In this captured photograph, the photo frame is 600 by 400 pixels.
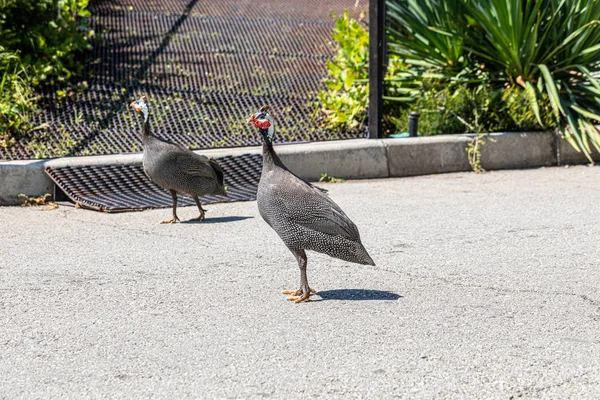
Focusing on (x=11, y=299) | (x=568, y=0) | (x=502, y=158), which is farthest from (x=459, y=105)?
(x=11, y=299)

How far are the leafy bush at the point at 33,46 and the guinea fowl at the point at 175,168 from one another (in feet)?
8.00

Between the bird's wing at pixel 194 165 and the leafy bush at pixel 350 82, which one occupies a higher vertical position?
the leafy bush at pixel 350 82

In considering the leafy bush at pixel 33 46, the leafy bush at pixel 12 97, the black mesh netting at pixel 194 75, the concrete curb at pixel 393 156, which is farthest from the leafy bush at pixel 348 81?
the leafy bush at pixel 12 97

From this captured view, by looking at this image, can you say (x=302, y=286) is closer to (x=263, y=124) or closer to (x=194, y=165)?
(x=263, y=124)

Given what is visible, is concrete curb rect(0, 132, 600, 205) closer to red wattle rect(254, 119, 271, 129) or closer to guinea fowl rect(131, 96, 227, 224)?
guinea fowl rect(131, 96, 227, 224)

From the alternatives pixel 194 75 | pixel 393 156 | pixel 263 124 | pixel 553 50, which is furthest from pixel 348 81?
pixel 263 124

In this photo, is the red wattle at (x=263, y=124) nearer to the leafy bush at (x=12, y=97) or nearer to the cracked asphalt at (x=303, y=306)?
the cracked asphalt at (x=303, y=306)

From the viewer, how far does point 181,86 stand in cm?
1077

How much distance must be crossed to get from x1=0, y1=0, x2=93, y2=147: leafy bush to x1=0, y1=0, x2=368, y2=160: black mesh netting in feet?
0.66

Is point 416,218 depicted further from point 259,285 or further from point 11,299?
point 11,299

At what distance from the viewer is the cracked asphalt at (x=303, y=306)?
4.27m

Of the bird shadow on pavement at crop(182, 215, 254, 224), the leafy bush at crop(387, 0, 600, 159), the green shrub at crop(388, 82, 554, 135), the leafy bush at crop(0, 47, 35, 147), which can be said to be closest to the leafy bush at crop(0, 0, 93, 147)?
the leafy bush at crop(0, 47, 35, 147)

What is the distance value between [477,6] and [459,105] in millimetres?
1070

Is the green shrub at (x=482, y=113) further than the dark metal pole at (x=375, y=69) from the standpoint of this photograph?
Yes
